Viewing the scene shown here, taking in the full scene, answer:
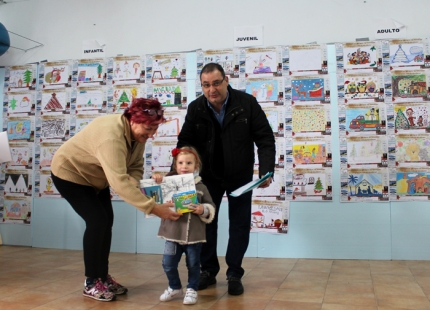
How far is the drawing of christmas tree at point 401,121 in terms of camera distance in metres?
3.70

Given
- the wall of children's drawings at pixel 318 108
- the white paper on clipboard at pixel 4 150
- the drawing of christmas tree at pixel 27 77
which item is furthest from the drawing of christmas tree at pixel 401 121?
the drawing of christmas tree at pixel 27 77

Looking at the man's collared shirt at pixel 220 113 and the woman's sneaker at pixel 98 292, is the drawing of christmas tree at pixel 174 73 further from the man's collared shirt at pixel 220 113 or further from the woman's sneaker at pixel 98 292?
the woman's sneaker at pixel 98 292

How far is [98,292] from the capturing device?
2451 millimetres

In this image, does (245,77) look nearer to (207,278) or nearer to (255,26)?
(255,26)

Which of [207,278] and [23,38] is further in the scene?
[23,38]

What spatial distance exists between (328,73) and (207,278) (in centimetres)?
215

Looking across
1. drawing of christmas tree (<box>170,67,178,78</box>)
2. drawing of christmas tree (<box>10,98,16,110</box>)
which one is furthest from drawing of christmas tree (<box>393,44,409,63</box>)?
drawing of christmas tree (<box>10,98,16,110</box>)

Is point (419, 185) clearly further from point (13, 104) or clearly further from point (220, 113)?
point (13, 104)

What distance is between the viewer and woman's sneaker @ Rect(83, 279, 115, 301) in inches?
96.0

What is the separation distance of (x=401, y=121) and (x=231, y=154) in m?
1.83

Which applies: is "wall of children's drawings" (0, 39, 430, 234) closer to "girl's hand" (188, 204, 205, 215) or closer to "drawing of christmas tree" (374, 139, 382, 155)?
"drawing of christmas tree" (374, 139, 382, 155)

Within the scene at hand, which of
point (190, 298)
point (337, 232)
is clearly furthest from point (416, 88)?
point (190, 298)

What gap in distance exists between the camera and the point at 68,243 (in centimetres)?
428

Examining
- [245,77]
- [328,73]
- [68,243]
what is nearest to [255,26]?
[245,77]
